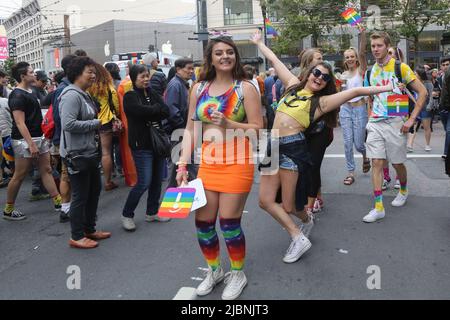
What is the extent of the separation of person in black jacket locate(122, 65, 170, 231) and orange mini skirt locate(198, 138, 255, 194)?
1.76 m

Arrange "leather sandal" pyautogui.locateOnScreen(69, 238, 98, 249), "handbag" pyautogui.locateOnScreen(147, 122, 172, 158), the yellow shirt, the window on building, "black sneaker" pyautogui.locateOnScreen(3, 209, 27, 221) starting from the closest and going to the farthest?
"leather sandal" pyautogui.locateOnScreen(69, 238, 98, 249), "handbag" pyautogui.locateOnScreen(147, 122, 172, 158), "black sneaker" pyautogui.locateOnScreen(3, 209, 27, 221), the yellow shirt, the window on building

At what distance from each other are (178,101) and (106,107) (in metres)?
1.40

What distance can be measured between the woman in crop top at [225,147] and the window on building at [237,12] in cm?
3338

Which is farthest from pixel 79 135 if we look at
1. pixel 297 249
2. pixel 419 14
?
pixel 419 14

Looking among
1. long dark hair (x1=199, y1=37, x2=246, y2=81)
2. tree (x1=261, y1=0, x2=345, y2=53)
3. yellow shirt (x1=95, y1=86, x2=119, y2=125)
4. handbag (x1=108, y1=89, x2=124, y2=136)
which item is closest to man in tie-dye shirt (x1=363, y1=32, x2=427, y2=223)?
long dark hair (x1=199, y1=37, x2=246, y2=81)

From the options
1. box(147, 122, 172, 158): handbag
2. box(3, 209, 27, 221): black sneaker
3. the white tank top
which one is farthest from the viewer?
the white tank top

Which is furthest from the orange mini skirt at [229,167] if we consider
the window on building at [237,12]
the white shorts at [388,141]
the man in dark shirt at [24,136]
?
the window on building at [237,12]

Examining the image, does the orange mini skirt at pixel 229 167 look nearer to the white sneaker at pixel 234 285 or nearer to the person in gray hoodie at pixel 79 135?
the white sneaker at pixel 234 285

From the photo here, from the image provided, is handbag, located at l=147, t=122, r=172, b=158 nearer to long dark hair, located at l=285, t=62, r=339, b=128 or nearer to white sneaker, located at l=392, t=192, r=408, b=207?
long dark hair, located at l=285, t=62, r=339, b=128

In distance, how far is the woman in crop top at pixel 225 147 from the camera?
118 inches

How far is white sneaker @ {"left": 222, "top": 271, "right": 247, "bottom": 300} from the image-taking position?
3096mm

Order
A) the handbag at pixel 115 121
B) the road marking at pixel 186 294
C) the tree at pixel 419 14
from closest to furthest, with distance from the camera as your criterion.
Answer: the road marking at pixel 186 294 < the handbag at pixel 115 121 < the tree at pixel 419 14

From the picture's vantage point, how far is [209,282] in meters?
3.21

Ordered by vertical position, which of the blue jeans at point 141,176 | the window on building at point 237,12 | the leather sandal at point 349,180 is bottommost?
the leather sandal at point 349,180
